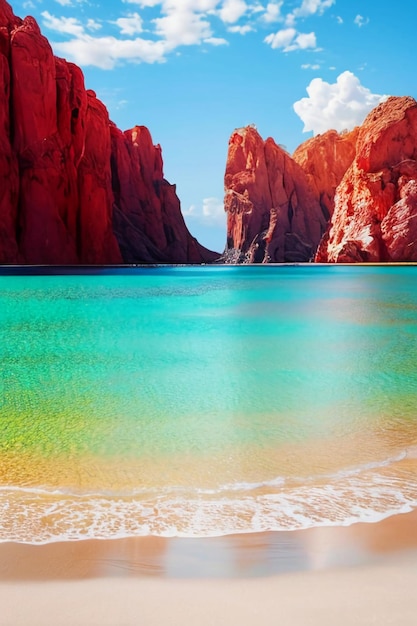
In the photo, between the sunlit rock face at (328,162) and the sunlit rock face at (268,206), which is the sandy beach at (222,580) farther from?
the sunlit rock face at (328,162)

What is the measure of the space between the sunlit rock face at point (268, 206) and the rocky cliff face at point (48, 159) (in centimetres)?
5161

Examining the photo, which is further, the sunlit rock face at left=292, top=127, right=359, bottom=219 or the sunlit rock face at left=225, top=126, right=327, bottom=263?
the sunlit rock face at left=292, top=127, right=359, bottom=219

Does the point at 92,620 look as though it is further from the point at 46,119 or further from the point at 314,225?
the point at 314,225

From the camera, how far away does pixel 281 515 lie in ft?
13.7

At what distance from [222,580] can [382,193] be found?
89.0 metres

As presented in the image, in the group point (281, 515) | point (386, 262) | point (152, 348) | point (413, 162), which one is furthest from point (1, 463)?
point (413, 162)

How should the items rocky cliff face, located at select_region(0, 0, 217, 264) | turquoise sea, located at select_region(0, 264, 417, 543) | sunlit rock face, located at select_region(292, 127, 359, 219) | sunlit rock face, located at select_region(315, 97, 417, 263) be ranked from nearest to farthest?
turquoise sea, located at select_region(0, 264, 417, 543), rocky cliff face, located at select_region(0, 0, 217, 264), sunlit rock face, located at select_region(315, 97, 417, 263), sunlit rock face, located at select_region(292, 127, 359, 219)

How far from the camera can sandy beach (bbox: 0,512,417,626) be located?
2.80 meters

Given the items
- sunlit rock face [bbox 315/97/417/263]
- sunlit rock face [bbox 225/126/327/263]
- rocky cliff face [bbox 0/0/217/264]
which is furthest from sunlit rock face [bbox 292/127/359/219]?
rocky cliff face [bbox 0/0/217/264]

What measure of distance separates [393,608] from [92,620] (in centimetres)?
147

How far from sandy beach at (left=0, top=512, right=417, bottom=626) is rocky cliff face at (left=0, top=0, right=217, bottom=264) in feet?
226

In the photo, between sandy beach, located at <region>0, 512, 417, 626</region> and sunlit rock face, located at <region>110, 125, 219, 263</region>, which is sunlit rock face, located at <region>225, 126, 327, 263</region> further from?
sandy beach, located at <region>0, 512, 417, 626</region>

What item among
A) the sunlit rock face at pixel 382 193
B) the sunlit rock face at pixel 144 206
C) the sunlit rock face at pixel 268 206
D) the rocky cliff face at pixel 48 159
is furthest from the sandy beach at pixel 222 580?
the sunlit rock face at pixel 268 206

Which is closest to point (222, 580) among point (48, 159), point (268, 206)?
point (48, 159)
